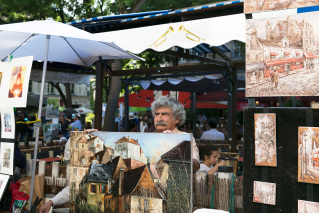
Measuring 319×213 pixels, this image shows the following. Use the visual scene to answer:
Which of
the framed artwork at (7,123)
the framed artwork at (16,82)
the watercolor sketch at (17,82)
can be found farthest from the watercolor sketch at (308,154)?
the framed artwork at (7,123)

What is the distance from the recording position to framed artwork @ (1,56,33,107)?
2867 millimetres

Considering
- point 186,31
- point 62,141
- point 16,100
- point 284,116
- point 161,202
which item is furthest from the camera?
point 62,141

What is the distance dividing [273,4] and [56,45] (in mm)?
3777

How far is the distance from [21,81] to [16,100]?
7.7 inches

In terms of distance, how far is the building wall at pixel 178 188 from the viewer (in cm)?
209

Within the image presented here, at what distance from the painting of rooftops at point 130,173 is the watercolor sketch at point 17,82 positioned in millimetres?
766

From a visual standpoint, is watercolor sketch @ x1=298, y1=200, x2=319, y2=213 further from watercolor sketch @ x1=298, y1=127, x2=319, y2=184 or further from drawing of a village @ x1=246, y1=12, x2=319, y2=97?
drawing of a village @ x1=246, y1=12, x2=319, y2=97

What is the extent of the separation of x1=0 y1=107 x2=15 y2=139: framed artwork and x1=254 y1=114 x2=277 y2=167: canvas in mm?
2368

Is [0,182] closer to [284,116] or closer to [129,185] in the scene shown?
[129,185]

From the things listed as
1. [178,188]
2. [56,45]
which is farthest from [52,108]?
[178,188]

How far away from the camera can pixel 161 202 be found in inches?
85.2

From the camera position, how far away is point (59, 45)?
15.7 ft

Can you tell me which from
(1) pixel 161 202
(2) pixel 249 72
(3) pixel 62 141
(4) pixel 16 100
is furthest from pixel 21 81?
(3) pixel 62 141

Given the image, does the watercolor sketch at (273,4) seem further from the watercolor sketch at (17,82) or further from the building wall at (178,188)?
the watercolor sketch at (17,82)
